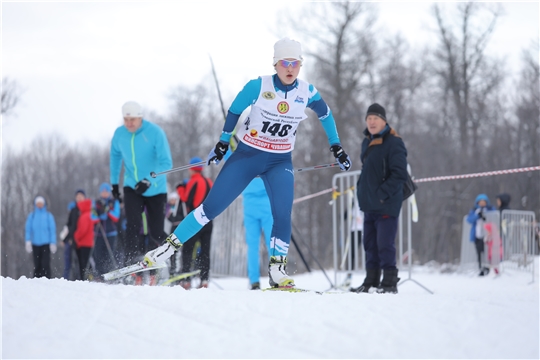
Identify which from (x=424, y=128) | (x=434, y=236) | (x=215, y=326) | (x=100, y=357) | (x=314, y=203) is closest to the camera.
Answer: (x=100, y=357)

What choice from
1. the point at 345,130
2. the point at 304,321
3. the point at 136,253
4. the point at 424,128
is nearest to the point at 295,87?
the point at 304,321

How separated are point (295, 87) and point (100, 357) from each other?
3008mm

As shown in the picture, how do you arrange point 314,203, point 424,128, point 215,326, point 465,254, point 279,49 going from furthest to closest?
point 424,128 → point 314,203 → point 465,254 → point 279,49 → point 215,326

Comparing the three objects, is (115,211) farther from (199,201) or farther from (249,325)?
(249,325)

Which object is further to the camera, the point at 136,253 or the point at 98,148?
the point at 98,148

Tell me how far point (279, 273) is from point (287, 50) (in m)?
1.79

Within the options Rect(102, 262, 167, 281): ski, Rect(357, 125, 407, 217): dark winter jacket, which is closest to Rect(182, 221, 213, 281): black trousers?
Rect(357, 125, 407, 217): dark winter jacket

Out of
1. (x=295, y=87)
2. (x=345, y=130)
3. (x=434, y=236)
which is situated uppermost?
(x=345, y=130)

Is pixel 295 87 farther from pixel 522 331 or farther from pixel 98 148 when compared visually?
pixel 98 148

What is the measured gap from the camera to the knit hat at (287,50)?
17.6 feet

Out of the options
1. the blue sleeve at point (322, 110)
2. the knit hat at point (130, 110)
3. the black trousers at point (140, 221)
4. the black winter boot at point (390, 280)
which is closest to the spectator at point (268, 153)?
the blue sleeve at point (322, 110)

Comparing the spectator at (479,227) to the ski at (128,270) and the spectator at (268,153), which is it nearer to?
the spectator at (268,153)

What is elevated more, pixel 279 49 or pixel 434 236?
pixel 279 49

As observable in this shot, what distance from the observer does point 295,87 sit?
5.42 m
